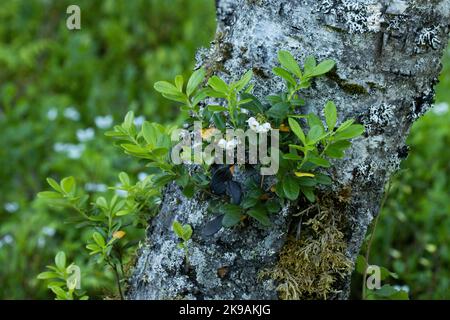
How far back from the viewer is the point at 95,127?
4816 mm

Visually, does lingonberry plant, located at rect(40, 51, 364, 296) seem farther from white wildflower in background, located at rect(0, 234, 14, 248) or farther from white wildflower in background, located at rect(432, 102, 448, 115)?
white wildflower in background, located at rect(432, 102, 448, 115)

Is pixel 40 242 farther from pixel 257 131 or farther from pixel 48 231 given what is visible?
pixel 257 131

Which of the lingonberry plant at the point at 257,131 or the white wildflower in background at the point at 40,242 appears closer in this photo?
the lingonberry plant at the point at 257,131

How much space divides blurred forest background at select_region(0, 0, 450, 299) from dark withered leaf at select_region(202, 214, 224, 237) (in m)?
0.67

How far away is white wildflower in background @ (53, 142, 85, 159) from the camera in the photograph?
4012mm

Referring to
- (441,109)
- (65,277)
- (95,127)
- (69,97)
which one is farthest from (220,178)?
(69,97)

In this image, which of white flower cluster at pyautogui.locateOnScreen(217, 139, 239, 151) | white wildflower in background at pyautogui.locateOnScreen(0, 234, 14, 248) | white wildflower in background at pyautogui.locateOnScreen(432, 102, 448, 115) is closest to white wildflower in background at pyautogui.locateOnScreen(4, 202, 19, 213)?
white wildflower in background at pyautogui.locateOnScreen(0, 234, 14, 248)

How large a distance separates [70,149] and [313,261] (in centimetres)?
259

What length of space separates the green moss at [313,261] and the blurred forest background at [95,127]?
0.41 meters

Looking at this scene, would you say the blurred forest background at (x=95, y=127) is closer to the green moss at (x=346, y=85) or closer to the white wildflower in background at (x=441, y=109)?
the white wildflower in background at (x=441, y=109)

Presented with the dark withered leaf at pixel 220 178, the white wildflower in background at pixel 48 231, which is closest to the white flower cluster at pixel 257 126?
the dark withered leaf at pixel 220 178

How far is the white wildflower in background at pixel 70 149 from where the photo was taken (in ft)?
13.2
